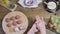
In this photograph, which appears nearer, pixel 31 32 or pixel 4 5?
pixel 31 32

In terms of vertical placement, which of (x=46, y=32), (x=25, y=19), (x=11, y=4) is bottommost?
(x=46, y=32)

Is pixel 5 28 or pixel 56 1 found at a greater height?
pixel 56 1

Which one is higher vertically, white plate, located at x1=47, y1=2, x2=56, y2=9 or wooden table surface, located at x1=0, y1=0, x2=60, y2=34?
white plate, located at x1=47, y1=2, x2=56, y2=9

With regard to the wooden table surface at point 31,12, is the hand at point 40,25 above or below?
below

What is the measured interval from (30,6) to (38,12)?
8 centimetres

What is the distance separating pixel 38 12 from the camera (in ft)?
5.19

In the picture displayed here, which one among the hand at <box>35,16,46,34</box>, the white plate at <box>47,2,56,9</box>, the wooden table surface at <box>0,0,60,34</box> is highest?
the white plate at <box>47,2,56,9</box>

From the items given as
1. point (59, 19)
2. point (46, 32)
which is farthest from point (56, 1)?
point (46, 32)

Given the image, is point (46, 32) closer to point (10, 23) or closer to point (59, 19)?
point (59, 19)

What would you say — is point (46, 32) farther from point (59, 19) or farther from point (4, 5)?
point (4, 5)

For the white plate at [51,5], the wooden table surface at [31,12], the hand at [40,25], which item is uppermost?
the white plate at [51,5]

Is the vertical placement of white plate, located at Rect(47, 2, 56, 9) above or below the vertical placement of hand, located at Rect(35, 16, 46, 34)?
above

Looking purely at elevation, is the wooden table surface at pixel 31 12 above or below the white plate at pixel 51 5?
below

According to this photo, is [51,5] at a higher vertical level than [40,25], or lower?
higher
